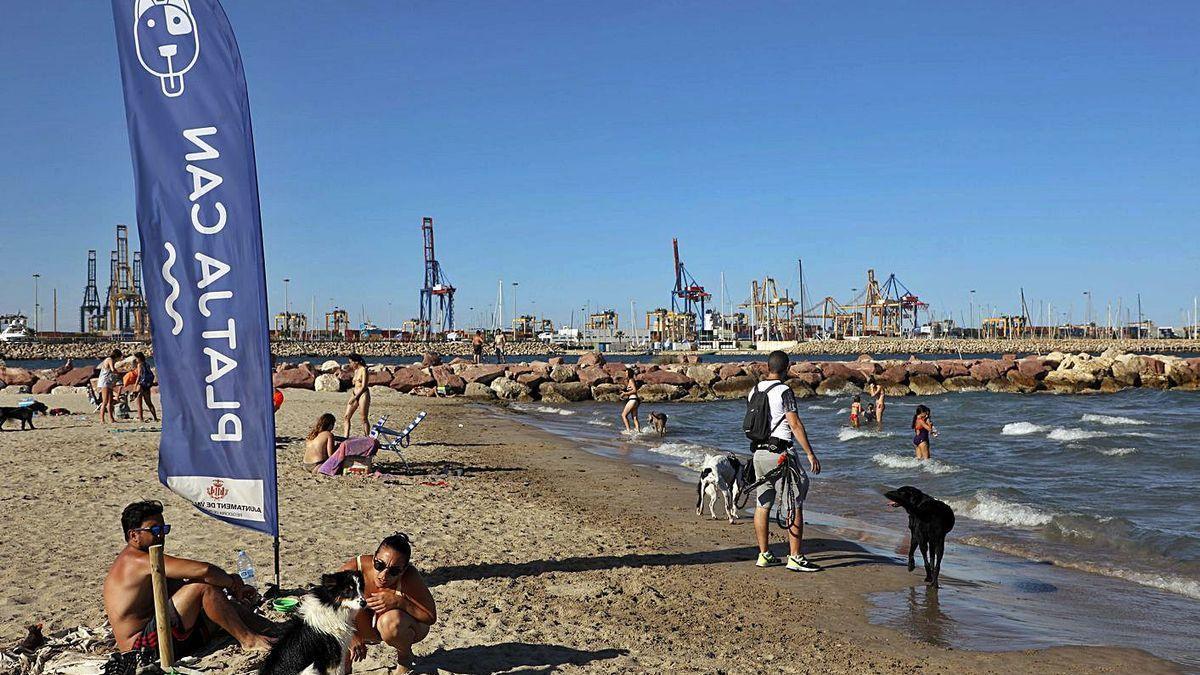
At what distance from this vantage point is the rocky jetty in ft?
102

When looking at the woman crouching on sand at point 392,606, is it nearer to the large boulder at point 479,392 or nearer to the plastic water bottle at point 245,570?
the plastic water bottle at point 245,570

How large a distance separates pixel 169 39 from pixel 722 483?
6.81 m

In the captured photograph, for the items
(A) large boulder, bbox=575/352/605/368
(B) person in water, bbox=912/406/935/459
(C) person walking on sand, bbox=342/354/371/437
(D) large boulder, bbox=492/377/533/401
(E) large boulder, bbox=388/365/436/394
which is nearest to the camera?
(C) person walking on sand, bbox=342/354/371/437

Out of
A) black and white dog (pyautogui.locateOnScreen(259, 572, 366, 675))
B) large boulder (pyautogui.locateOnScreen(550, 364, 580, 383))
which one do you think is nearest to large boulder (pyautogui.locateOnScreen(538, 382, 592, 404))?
large boulder (pyautogui.locateOnScreen(550, 364, 580, 383))

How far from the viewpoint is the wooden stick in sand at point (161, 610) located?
Answer: 4032 millimetres

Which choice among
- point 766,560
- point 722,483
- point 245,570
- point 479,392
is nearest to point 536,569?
point 766,560

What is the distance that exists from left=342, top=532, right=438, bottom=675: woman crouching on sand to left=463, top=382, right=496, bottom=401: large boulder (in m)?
25.9

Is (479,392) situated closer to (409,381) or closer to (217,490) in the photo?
(409,381)

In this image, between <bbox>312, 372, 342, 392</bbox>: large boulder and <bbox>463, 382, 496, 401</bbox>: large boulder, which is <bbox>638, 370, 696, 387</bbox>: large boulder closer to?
<bbox>463, 382, 496, 401</bbox>: large boulder

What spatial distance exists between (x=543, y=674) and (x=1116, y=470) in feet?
43.3

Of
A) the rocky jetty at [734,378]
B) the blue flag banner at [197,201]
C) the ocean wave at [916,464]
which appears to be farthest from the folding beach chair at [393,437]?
the rocky jetty at [734,378]

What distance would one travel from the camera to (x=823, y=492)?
12133mm

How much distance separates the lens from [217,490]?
16.9 ft

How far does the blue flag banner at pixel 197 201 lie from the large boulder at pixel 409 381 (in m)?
25.9
